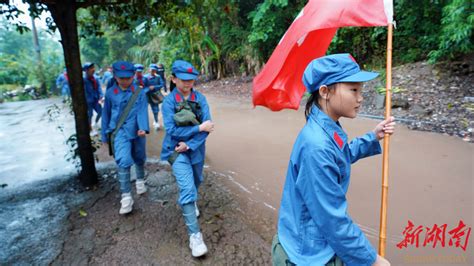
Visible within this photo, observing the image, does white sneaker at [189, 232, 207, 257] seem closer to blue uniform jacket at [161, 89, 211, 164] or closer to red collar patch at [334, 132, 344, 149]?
blue uniform jacket at [161, 89, 211, 164]

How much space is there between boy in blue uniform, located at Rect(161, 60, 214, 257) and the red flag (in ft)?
3.04

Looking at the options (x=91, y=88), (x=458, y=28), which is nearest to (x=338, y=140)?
(x=91, y=88)

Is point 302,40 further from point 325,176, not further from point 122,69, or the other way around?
point 122,69

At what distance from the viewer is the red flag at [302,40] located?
1930mm

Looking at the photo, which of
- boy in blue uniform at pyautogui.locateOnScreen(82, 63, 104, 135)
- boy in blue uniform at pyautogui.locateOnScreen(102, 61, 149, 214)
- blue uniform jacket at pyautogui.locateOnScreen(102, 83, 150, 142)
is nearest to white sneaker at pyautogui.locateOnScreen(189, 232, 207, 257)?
boy in blue uniform at pyautogui.locateOnScreen(102, 61, 149, 214)

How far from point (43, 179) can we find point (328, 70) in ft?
15.9

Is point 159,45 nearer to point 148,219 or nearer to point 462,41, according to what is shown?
point 462,41

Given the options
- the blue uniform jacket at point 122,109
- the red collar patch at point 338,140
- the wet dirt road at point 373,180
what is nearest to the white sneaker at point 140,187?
the blue uniform jacket at point 122,109

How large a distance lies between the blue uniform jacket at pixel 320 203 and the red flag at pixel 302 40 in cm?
62

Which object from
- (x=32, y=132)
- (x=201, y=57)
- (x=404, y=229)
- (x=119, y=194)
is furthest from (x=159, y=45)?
(x=404, y=229)

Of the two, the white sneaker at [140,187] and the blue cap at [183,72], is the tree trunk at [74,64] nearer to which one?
the white sneaker at [140,187]

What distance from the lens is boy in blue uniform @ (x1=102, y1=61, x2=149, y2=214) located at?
3.47 metres

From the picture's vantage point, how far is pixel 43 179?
471 centimetres

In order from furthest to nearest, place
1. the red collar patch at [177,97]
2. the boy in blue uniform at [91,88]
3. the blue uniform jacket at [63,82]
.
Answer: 1. the blue uniform jacket at [63,82]
2. the boy in blue uniform at [91,88]
3. the red collar patch at [177,97]
